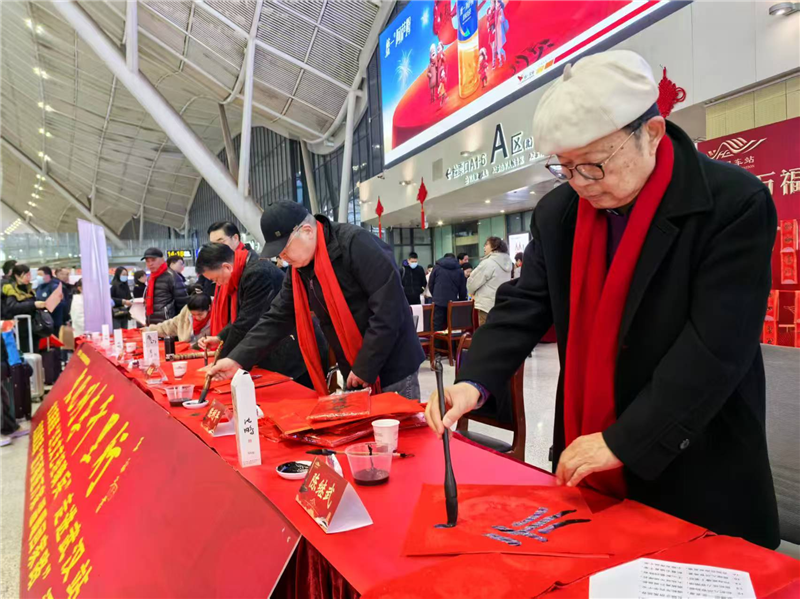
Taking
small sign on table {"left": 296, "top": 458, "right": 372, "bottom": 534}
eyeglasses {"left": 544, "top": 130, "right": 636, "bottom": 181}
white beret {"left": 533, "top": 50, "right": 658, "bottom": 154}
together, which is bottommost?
small sign on table {"left": 296, "top": 458, "right": 372, "bottom": 534}

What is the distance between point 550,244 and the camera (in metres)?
1.04

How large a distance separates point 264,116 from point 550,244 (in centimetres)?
1581

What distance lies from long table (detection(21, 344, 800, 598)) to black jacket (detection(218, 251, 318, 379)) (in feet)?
2.26

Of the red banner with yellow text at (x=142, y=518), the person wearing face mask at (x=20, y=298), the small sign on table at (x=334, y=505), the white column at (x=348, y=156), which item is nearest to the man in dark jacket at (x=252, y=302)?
the red banner with yellow text at (x=142, y=518)

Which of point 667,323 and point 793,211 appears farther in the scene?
point 793,211

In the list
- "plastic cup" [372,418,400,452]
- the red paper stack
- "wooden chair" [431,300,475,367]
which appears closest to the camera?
"plastic cup" [372,418,400,452]

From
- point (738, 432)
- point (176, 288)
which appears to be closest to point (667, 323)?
point (738, 432)

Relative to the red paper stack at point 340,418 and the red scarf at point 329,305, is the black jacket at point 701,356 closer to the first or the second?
the red paper stack at point 340,418

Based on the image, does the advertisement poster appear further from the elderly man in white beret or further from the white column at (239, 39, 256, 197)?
the white column at (239, 39, 256, 197)

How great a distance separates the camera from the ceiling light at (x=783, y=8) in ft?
10.7

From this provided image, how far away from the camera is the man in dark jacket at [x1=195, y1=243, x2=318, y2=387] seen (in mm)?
2514

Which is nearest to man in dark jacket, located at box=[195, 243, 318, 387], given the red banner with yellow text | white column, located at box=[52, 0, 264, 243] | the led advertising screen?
the red banner with yellow text

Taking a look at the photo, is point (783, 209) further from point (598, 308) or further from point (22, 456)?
point (22, 456)

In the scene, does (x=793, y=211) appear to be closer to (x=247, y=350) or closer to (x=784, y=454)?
(x=784, y=454)
